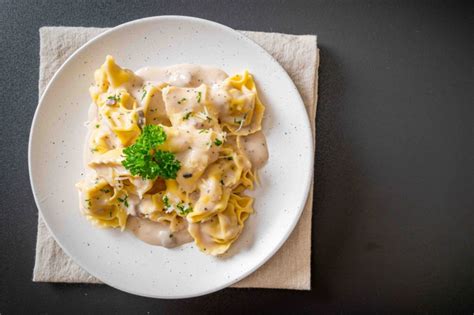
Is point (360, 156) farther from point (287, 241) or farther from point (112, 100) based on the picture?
point (112, 100)

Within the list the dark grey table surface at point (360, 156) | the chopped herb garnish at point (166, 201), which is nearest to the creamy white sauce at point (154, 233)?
the chopped herb garnish at point (166, 201)

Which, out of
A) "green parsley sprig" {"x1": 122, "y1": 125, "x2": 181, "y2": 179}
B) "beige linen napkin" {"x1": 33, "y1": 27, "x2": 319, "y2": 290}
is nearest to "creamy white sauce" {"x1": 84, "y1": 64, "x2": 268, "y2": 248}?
"green parsley sprig" {"x1": 122, "y1": 125, "x2": 181, "y2": 179}

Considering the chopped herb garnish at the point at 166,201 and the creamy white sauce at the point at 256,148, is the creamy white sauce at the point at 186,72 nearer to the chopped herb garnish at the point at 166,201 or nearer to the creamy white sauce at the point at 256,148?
the creamy white sauce at the point at 256,148

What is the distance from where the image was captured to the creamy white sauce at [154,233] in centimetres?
333

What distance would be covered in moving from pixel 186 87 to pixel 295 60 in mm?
871

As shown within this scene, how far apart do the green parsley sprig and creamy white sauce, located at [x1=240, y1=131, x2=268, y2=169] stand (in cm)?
56

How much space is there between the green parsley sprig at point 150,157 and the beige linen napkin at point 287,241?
1047 millimetres

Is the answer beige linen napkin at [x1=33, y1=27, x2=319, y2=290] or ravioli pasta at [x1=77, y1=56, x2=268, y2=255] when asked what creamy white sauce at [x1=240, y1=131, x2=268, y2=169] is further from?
beige linen napkin at [x1=33, y1=27, x2=319, y2=290]

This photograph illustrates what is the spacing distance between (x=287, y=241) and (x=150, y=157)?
1.26 m

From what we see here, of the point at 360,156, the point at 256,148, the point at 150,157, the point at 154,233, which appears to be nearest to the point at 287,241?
the point at 256,148

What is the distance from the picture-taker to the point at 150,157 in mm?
2969

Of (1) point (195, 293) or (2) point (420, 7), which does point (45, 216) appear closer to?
(1) point (195, 293)

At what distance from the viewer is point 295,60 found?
356 cm

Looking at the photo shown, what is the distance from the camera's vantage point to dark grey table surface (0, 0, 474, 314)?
12.1 ft
